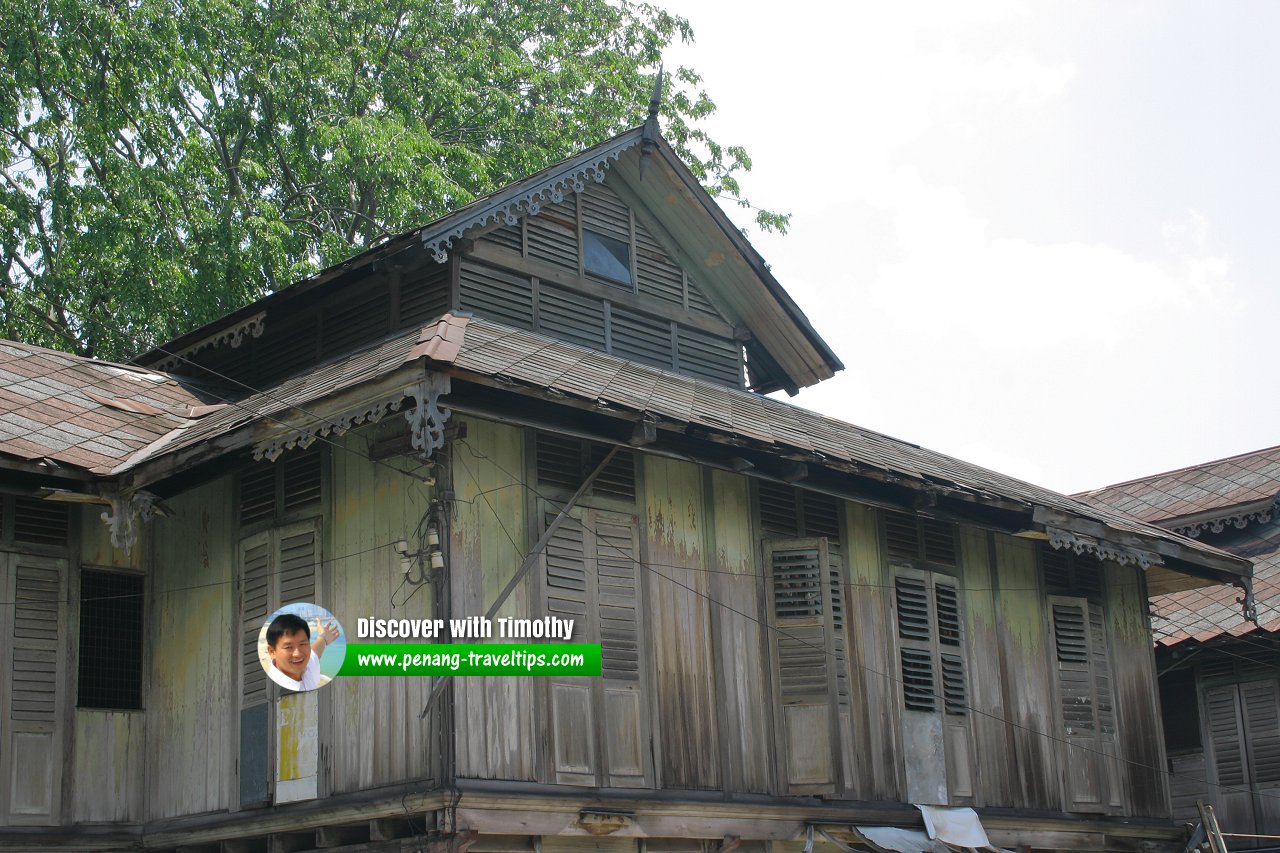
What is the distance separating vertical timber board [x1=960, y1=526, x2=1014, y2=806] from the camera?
15.8 m

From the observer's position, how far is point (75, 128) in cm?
2411

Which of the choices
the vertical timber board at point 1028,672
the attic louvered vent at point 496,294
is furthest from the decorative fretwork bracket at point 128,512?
the vertical timber board at point 1028,672

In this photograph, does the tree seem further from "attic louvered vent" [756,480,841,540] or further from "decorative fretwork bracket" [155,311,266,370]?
"attic louvered vent" [756,480,841,540]

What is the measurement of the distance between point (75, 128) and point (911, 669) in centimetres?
1569

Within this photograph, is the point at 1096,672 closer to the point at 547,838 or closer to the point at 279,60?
the point at 547,838

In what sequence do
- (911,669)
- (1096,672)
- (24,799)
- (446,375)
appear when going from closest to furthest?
(446,375) < (24,799) < (911,669) < (1096,672)

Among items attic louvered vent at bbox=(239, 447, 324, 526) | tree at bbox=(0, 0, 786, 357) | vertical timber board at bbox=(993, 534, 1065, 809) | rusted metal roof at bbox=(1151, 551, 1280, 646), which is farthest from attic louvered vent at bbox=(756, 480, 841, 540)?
tree at bbox=(0, 0, 786, 357)

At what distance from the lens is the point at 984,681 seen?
1622 centimetres

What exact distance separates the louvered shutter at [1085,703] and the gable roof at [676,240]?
3925 millimetres

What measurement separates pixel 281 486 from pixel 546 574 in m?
2.50

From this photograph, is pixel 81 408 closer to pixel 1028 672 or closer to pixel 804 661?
pixel 804 661

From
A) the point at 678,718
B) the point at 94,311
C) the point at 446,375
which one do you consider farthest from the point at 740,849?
the point at 94,311

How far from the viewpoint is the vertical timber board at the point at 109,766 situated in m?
13.3

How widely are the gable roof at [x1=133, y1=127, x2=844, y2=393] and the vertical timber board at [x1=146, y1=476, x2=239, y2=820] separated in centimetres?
243
